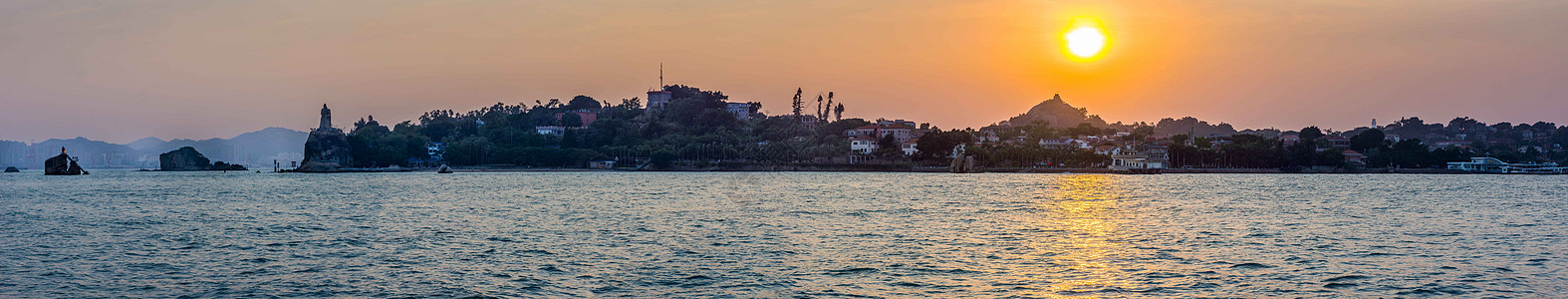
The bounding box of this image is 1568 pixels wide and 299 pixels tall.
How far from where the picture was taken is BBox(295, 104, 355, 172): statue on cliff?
190 meters

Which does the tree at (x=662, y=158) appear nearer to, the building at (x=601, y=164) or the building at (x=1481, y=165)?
the building at (x=601, y=164)

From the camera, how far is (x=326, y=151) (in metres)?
194

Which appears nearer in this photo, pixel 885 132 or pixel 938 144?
pixel 938 144

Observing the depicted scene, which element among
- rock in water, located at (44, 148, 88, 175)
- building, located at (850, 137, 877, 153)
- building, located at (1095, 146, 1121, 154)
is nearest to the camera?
rock in water, located at (44, 148, 88, 175)

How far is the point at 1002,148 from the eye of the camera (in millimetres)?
177250

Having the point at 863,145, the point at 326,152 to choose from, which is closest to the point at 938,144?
the point at 863,145

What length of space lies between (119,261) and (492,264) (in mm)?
8920

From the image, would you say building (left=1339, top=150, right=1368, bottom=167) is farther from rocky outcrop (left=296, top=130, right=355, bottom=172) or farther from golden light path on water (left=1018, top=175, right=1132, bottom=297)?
rocky outcrop (left=296, top=130, right=355, bottom=172)

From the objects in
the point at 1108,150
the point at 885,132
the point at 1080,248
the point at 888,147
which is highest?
the point at 885,132

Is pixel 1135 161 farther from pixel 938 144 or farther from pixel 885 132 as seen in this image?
pixel 885 132

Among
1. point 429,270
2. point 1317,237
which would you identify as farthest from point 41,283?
point 1317,237

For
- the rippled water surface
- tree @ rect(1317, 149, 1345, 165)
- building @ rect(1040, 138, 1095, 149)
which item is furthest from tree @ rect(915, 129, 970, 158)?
the rippled water surface

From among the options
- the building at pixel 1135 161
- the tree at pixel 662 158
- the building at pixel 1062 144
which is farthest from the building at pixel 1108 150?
the tree at pixel 662 158

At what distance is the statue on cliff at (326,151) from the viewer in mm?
189750
